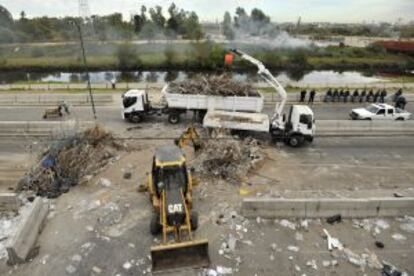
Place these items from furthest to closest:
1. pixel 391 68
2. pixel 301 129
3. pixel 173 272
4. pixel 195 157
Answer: pixel 391 68
pixel 301 129
pixel 195 157
pixel 173 272

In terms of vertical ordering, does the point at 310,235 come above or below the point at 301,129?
below

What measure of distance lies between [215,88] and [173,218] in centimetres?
1236

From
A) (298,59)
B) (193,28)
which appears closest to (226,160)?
(298,59)

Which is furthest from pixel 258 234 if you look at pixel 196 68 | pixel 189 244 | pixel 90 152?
pixel 196 68

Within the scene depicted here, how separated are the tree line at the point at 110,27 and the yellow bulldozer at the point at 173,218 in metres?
63.2

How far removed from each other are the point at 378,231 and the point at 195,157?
26.0 ft

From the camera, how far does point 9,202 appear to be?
11805mm

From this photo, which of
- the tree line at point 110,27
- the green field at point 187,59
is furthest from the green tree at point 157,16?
the green field at point 187,59

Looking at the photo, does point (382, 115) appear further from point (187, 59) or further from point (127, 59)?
point (127, 59)

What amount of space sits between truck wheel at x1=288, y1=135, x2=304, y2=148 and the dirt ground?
1901 mm

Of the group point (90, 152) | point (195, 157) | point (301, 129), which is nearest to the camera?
point (90, 152)

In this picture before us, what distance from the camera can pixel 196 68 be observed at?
5631 centimetres

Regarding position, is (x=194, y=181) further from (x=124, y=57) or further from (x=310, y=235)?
(x=124, y=57)

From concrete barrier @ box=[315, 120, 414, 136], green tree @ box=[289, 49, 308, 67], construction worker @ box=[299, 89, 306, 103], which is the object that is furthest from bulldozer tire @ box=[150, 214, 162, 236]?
green tree @ box=[289, 49, 308, 67]
